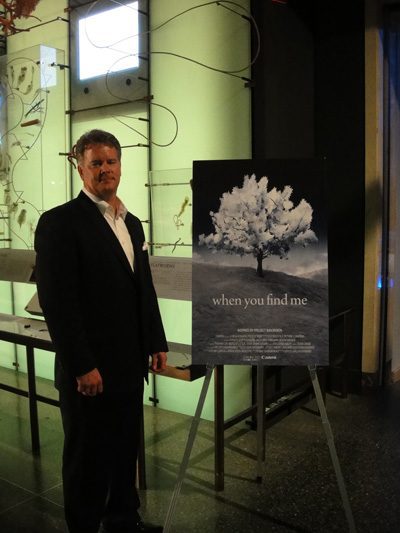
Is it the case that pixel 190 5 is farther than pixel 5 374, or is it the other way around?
pixel 5 374

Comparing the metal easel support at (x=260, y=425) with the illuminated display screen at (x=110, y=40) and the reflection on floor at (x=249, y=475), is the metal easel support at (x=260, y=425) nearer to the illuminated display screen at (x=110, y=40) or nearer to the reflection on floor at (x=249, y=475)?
the reflection on floor at (x=249, y=475)

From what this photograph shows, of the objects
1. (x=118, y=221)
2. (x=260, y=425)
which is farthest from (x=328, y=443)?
(x=118, y=221)

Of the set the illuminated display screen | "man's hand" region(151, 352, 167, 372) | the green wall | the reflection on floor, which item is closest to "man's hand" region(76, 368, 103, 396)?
"man's hand" region(151, 352, 167, 372)

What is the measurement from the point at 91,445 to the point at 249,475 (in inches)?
42.0

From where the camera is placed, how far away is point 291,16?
3520 millimetres

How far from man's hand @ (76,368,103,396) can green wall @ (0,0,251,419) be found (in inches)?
60.3

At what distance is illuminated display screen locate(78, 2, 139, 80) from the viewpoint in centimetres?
341

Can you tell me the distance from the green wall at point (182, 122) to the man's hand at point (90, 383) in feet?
5.03

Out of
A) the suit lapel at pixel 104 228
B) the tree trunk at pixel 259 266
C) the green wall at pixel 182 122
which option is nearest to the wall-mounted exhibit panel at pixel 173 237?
the green wall at pixel 182 122

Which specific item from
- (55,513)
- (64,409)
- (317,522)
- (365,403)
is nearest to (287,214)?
(64,409)

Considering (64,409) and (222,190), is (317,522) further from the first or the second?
(222,190)

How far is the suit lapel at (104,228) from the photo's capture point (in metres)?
1.92

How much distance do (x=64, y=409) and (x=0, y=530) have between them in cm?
72

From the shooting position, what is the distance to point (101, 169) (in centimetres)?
194
